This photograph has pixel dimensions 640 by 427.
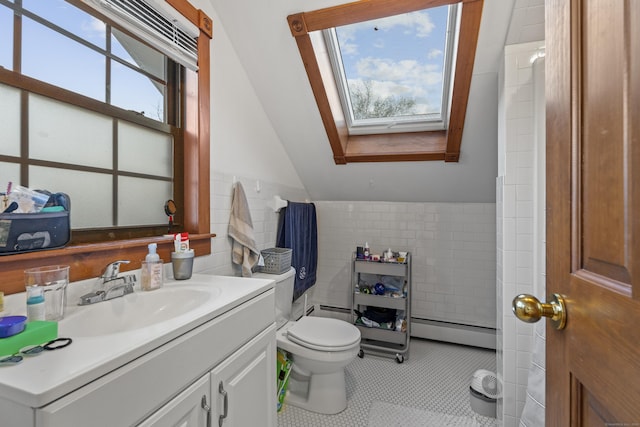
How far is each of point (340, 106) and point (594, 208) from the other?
2.02 metres

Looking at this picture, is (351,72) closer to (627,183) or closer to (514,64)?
(514,64)

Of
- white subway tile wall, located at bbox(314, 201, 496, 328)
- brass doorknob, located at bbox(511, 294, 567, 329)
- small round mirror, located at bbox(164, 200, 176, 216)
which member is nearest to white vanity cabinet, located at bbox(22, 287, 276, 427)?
small round mirror, located at bbox(164, 200, 176, 216)

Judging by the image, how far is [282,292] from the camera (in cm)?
199

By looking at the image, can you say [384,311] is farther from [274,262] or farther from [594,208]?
[594,208]

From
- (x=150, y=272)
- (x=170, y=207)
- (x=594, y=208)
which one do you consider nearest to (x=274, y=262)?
(x=170, y=207)

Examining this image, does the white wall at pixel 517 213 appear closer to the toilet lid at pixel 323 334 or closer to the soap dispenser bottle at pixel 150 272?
the toilet lid at pixel 323 334

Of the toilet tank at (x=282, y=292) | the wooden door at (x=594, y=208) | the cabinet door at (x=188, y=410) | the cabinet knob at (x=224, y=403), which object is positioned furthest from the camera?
the toilet tank at (x=282, y=292)

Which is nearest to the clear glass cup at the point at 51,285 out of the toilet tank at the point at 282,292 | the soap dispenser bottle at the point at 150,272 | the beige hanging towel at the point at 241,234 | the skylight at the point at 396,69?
the soap dispenser bottle at the point at 150,272

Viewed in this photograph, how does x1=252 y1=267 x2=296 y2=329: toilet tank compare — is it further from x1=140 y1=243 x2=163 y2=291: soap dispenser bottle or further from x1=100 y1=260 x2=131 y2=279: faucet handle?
x1=100 y1=260 x2=131 y2=279: faucet handle

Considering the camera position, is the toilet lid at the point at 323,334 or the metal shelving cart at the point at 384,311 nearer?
the toilet lid at the point at 323,334

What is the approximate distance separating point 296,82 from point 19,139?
1450 millimetres

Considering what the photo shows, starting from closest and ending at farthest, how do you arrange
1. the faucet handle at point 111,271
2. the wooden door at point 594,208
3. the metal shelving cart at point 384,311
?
the wooden door at point 594,208
the faucet handle at point 111,271
the metal shelving cart at point 384,311

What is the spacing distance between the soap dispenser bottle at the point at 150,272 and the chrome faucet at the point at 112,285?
48 millimetres

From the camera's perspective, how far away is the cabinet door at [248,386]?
950 mm
